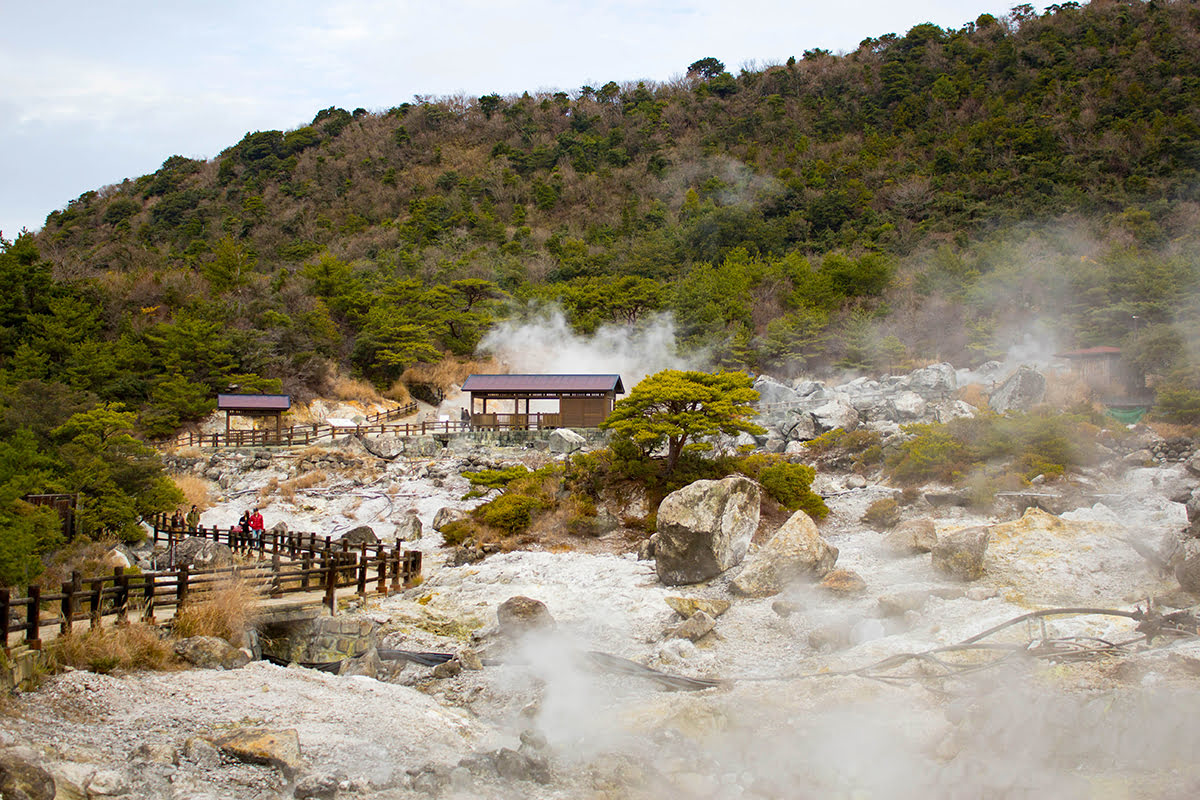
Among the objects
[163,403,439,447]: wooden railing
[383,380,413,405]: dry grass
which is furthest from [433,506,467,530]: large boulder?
[383,380,413,405]: dry grass

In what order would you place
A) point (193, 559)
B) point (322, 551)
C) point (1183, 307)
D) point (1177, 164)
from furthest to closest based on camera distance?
point (1177, 164) → point (1183, 307) → point (193, 559) → point (322, 551)

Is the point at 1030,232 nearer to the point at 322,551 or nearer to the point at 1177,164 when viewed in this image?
the point at 1177,164

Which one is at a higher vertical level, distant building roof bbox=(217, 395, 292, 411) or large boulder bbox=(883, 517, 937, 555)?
distant building roof bbox=(217, 395, 292, 411)

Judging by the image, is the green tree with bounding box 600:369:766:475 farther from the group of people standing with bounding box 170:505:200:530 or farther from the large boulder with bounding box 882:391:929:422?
the group of people standing with bounding box 170:505:200:530

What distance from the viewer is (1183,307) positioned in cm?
3400

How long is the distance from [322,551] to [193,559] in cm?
396

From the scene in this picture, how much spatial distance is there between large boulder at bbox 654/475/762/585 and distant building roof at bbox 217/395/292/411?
23.9 metres

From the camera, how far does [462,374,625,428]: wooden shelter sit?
33844 mm

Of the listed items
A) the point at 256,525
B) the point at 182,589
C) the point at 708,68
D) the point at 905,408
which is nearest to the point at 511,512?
the point at 256,525

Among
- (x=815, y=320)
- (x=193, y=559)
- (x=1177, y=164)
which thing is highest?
(x=1177, y=164)

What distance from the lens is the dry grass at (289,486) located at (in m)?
24.8

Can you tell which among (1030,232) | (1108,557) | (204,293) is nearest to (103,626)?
(1108,557)

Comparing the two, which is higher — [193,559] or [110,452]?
[110,452]

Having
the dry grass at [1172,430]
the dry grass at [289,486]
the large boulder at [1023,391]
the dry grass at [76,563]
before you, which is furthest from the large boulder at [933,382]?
the dry grass at [76,563]
